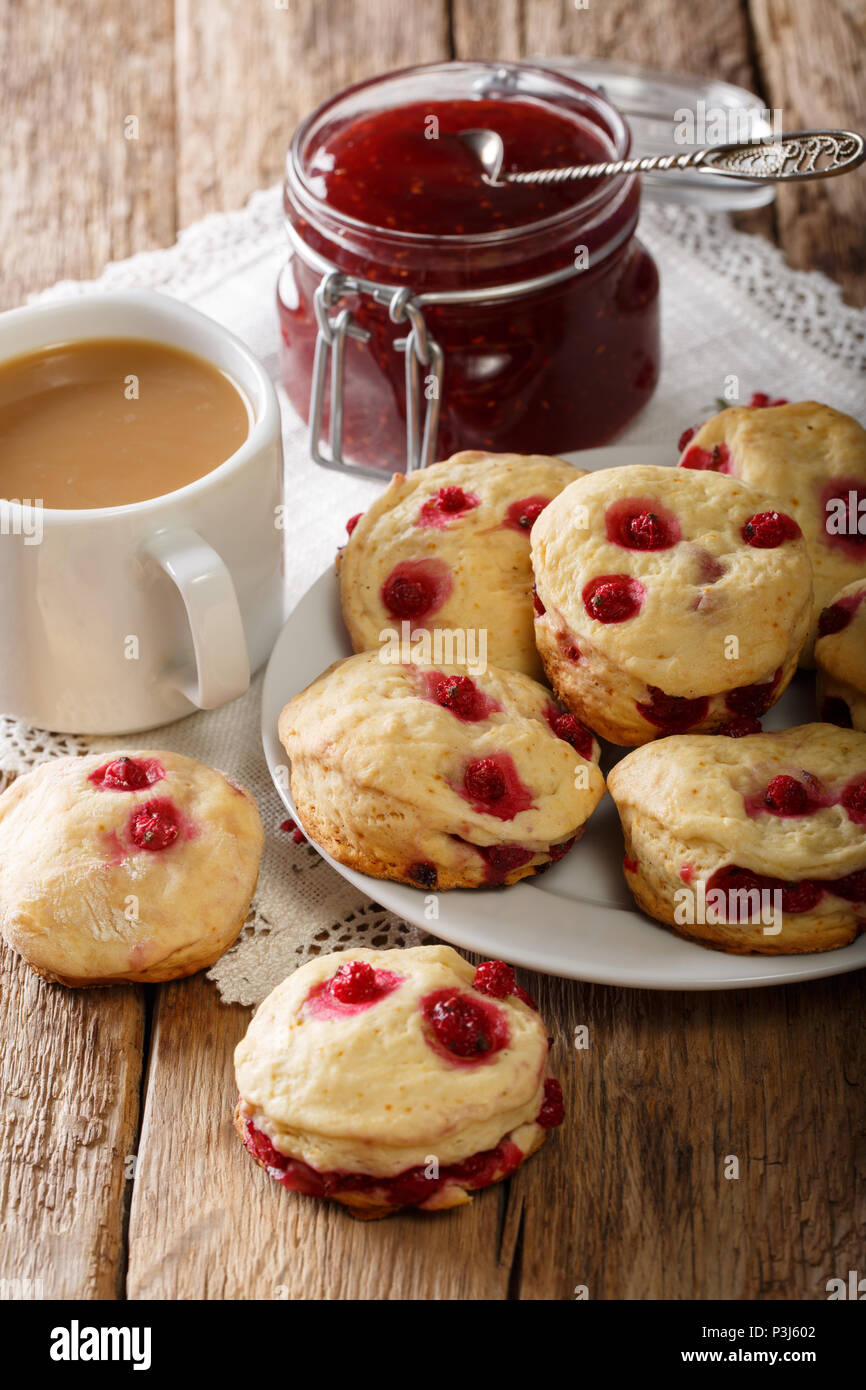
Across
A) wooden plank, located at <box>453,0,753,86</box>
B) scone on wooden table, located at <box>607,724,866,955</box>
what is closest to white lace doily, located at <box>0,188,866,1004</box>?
scone on wooden table, located at <box>607,724,866,955</box>

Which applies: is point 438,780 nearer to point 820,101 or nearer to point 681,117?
point 681,117

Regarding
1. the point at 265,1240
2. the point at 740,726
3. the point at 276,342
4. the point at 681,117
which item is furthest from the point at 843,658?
the point at 681,117

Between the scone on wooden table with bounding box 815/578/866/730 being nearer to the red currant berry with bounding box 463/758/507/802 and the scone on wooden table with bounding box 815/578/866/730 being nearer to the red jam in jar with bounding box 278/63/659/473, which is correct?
the red currant berry with bounding box 463/758/507/802

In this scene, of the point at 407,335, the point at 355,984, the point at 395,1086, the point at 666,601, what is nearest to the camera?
the point at 395,1086

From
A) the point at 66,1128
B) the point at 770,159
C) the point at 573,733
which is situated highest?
the point at 770,159

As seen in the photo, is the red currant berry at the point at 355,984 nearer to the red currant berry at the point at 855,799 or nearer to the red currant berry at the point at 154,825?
the red currant berry at the point at 154,825

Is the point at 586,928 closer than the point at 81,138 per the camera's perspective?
Yes

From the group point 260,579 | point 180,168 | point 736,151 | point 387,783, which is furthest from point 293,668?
point 180,168
